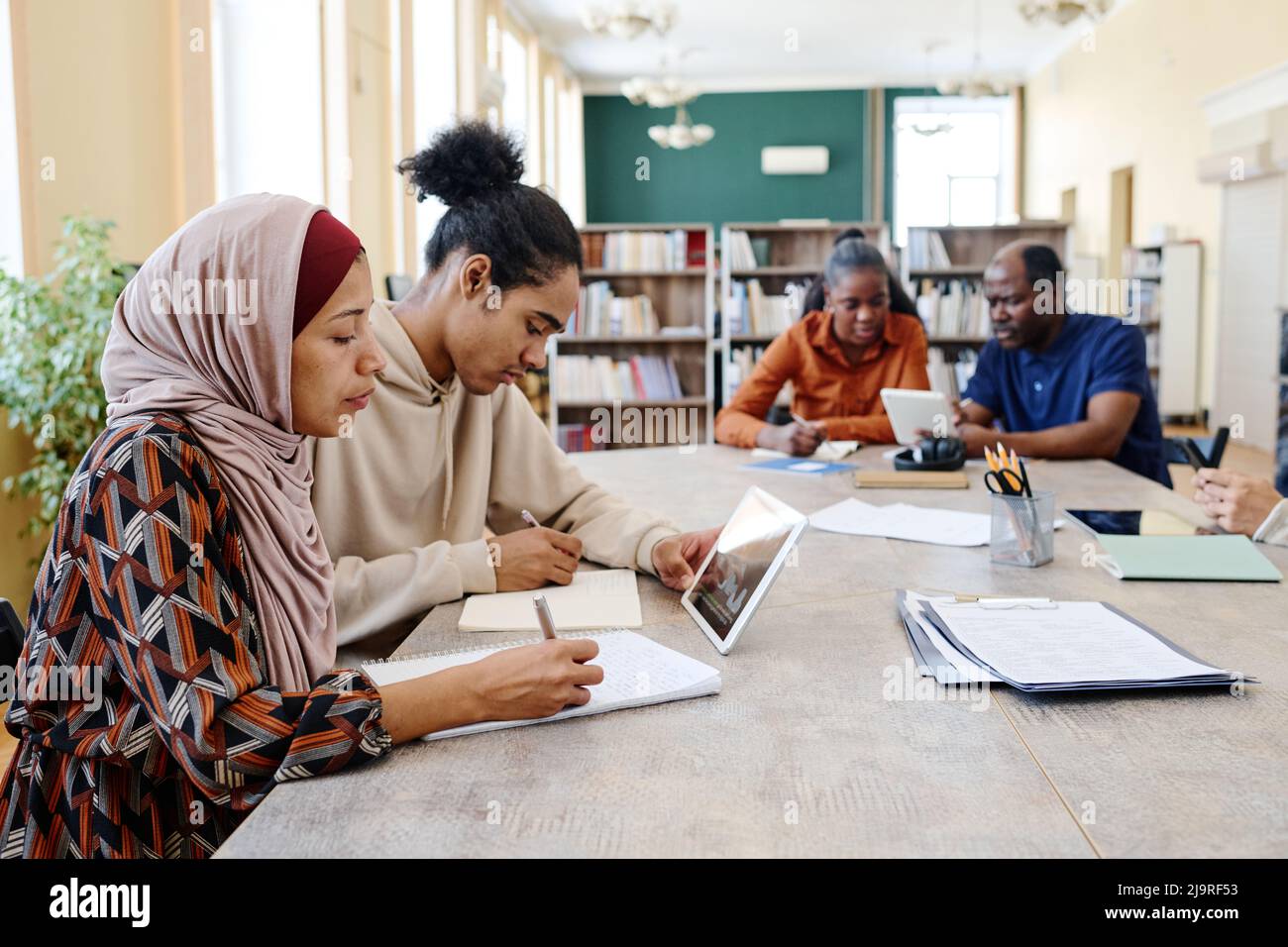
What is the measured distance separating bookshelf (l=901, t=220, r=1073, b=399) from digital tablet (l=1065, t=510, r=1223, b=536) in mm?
4331

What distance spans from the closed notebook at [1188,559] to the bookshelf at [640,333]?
4701 mm

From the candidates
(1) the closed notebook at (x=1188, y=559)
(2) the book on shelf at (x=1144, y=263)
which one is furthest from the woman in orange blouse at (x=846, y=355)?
(2) the book on shelf at (x=1144, y=263)

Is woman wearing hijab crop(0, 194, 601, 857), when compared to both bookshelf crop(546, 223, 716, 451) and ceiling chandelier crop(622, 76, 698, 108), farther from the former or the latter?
ceiling chandelier crop(622, 76, 698, 108)

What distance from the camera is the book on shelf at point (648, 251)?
21.6ft

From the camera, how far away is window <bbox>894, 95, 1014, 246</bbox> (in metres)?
14.3

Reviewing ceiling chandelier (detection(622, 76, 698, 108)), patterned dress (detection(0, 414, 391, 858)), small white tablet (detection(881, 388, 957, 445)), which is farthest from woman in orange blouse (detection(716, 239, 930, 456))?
ceiling chandelier (detection(622, 76, 698, 108))

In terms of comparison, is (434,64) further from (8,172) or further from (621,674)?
(621,674)

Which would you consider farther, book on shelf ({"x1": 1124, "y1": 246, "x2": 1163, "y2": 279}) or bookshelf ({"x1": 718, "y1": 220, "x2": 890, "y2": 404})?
book on shelf ({"x1": 1124, "y1": 246, "x2": 1163, "y2": 279})

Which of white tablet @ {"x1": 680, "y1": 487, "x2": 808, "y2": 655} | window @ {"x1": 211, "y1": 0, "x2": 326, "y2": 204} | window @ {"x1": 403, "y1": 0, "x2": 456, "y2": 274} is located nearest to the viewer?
white tablet @ {"x1": 680, "y1": 487, "x2": 808, "y2": 655}

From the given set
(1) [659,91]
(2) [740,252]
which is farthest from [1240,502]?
(1) [659,91]

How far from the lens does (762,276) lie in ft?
22.6

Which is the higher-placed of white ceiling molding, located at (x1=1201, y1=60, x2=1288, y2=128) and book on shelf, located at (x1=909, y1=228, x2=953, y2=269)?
white ceiling molding, located at (x1=1201, y1=60, x2=1288, y2=128)

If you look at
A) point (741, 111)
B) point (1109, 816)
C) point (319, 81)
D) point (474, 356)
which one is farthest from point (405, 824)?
point (741, 111)

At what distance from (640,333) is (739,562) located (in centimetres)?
514
